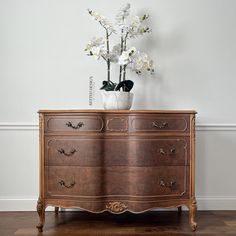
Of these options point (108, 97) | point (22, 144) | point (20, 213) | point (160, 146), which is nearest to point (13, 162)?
point (22, 144)

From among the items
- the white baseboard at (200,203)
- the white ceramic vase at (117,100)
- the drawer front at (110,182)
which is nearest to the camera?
the drawer front at (110,182)

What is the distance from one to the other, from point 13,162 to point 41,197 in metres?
0.71

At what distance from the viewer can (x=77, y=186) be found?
2152mm

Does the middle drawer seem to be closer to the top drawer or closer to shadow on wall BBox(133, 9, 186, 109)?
the top drawer

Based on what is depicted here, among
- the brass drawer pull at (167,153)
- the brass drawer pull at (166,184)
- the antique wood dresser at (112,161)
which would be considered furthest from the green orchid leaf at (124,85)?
the brass drawer pull at (166,184)

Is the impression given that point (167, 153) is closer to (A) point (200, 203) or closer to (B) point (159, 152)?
(B) point (159, 152)

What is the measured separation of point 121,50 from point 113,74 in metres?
0.31

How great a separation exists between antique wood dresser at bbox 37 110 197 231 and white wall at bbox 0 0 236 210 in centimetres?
60

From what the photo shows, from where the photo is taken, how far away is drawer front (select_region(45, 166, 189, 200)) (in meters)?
2.14

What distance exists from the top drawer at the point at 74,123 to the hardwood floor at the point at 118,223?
2.46ft

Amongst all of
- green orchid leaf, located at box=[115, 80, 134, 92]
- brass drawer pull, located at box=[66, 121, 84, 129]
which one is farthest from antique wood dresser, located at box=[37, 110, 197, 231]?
green orchid leaf, located at box=[115, 80, 134, 92]

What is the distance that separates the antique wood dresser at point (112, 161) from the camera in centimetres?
214

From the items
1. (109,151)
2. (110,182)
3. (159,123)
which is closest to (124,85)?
(159,123)

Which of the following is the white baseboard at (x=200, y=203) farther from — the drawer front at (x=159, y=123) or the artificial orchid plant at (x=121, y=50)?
the artificial orchid plant at (x=121, y=50)
